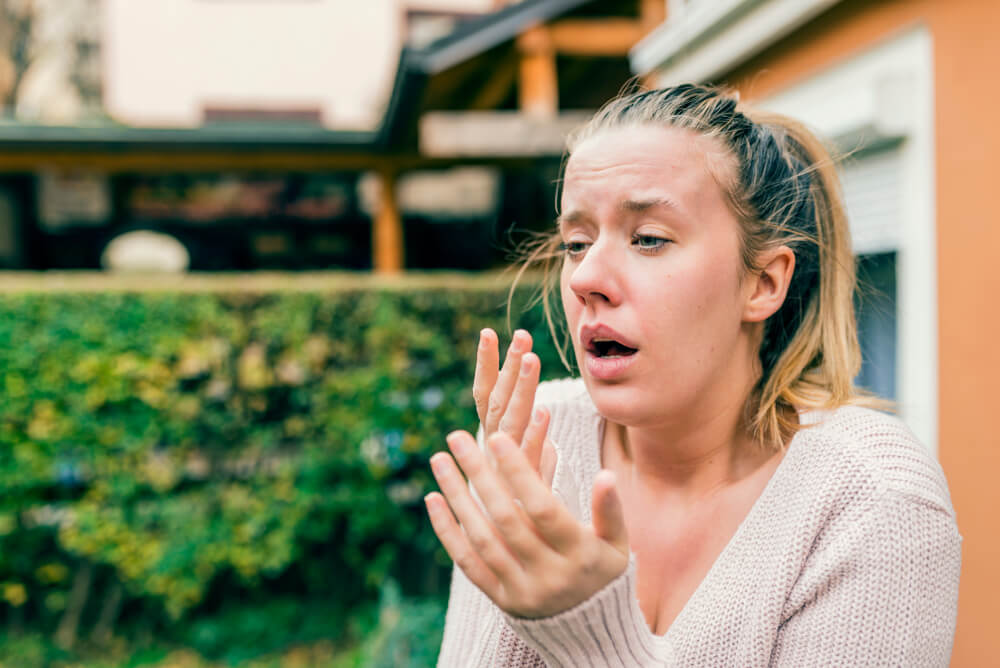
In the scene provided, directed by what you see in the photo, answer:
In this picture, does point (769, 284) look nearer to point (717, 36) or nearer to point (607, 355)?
point (607, 355)

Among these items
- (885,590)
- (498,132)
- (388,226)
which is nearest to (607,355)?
(885,590)

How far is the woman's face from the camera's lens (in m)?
1.45

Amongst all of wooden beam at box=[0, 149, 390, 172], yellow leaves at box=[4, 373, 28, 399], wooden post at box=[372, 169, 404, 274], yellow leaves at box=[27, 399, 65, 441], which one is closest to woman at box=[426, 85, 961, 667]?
yellow leaves at box=[27, 399, 65, 441]

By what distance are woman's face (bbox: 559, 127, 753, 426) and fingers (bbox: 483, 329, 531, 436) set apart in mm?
222

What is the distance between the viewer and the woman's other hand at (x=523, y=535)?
1.06m

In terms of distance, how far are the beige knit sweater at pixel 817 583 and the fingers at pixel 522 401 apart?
194 millimetres

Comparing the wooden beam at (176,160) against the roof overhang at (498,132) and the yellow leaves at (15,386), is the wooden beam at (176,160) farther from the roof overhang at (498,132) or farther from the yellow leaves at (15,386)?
the yellow leaves at (15,386)

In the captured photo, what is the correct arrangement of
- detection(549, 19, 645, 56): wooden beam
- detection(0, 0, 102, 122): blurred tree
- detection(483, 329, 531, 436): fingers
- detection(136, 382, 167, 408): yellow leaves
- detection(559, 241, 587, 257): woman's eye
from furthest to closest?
1. detection(0, 0, 102, 122): blurred tree
2. detection(549, 19, 645, 56): wooden beam
3. detection(136, 382, 167, 408): yellow leaves
4. detection(559, 241, 587, 257): woman's eye
5. detection(483, 329, 531, 436): fingers

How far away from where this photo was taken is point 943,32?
10.4 ft

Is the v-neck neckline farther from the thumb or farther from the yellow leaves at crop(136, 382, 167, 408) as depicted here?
the yellow leaves at crop(136, 382, 167, 408)

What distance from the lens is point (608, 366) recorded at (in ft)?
4.76

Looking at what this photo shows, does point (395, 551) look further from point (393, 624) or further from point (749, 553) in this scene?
point (749, 553)

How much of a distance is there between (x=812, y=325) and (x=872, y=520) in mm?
564

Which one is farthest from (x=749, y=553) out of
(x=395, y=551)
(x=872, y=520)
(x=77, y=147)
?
(x=77, y=147)
